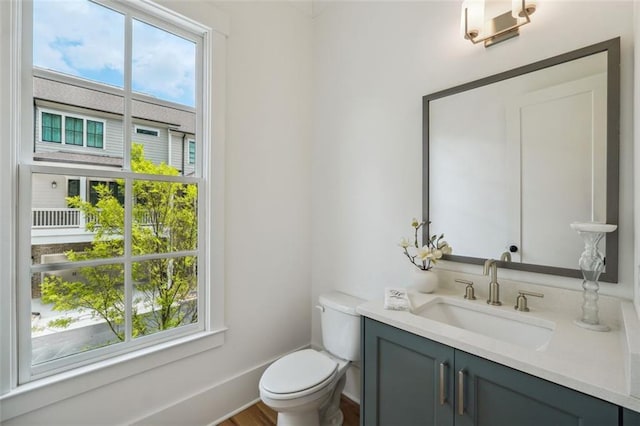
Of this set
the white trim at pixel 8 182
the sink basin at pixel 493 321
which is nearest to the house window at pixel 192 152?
the white trim at pixel 8 182

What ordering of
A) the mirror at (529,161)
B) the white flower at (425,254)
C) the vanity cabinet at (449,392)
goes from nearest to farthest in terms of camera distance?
the vanity cabinet at (449,392) → the mirror at (529,161) → the white flower at (425,254)

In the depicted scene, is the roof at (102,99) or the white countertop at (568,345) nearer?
the white countertop at (568,345)

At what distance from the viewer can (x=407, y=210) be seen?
1.74 metres

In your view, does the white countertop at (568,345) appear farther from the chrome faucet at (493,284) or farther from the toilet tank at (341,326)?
the toilet tank at (341,326)

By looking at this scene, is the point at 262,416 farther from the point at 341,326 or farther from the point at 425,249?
the point at 425,249

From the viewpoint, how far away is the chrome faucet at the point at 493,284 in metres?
1.31

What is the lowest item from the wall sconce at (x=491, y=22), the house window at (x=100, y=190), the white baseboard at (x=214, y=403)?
the white baseboard at (x=214, y=403)

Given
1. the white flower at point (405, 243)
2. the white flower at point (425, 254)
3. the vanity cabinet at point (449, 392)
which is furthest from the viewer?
the white flower at point (405, 243)

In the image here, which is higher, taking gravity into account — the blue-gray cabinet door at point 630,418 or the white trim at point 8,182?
the white trim at point 8,182

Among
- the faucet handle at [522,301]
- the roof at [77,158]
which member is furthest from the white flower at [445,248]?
the roof at [77,158]

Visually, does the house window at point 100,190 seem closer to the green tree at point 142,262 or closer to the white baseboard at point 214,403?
the green tree at point 142,262

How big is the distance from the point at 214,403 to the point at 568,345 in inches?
71.3

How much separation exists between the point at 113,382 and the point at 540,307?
2.01 meters

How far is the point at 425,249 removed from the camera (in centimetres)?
150
